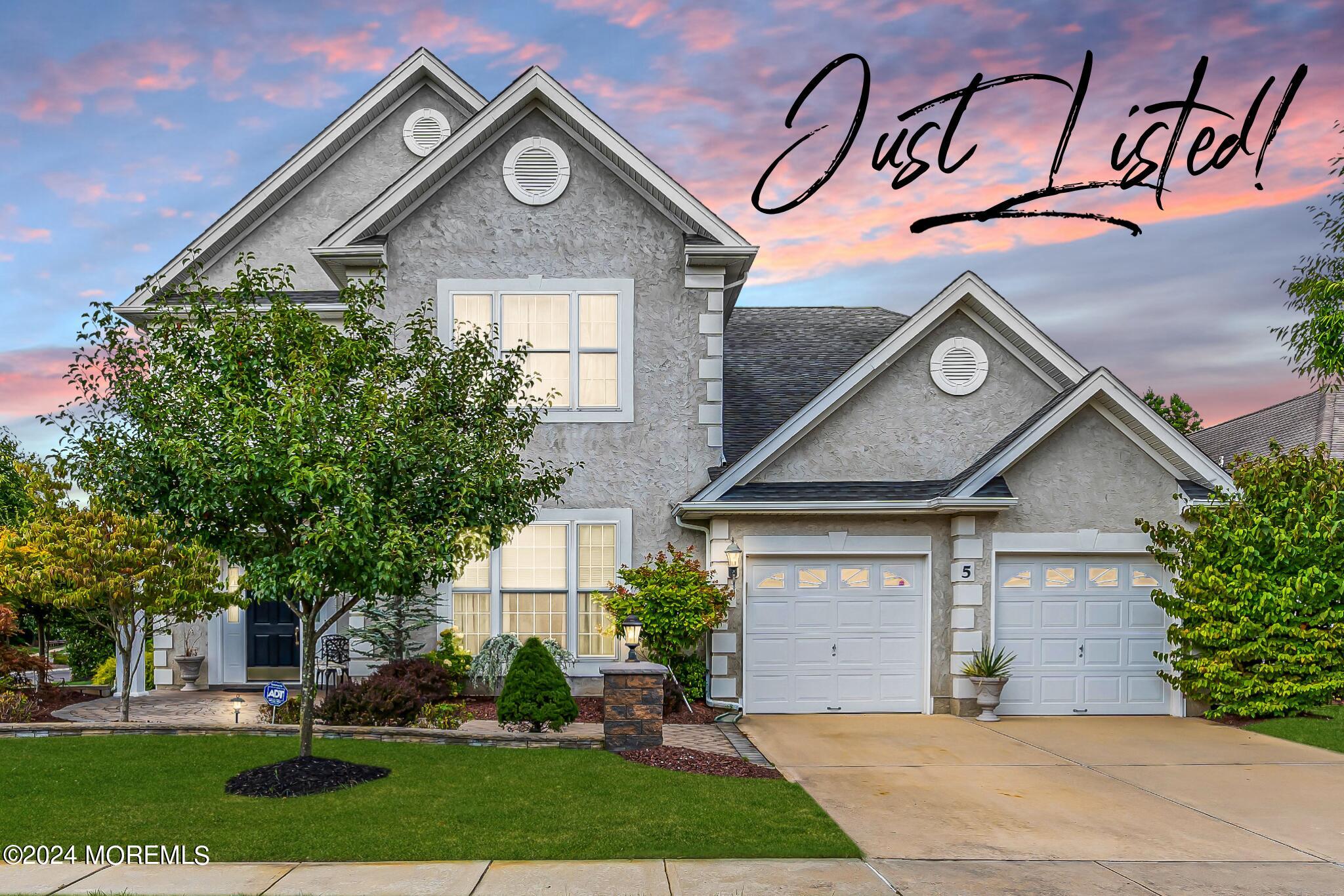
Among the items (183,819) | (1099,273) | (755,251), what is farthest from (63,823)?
(1099,273)

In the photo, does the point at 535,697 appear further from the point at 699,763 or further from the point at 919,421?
the point at 919,421

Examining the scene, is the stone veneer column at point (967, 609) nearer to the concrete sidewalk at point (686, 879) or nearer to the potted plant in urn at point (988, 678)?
the potted plant in urn at point (988, 678)

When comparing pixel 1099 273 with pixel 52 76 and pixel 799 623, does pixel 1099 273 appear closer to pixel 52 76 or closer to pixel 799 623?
pixel 799 623

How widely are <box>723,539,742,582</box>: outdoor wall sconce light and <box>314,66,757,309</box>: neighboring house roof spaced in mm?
4359

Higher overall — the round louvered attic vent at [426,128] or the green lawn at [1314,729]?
the round louvered attic vent at [426,128]

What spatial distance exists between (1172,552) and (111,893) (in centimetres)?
1358

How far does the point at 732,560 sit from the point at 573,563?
97.5 inches

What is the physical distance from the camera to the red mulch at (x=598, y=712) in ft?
42.6

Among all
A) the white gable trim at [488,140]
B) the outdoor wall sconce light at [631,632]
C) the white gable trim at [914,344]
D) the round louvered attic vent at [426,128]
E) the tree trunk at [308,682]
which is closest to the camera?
the tree trunk at [308,682]

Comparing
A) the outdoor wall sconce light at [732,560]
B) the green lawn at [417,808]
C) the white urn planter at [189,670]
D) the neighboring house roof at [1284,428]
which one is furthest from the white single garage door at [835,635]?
the neighboring house roof at [1284,428]

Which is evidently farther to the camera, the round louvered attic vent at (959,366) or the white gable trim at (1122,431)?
the round louvered attic vent at (959,366)

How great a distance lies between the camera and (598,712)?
13.5m

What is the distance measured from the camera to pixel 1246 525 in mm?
13344

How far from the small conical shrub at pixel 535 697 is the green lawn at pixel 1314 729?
9323 mm
